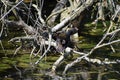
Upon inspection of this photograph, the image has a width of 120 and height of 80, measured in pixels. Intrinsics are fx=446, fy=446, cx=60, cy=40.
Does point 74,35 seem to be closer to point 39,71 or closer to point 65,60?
point 65,60

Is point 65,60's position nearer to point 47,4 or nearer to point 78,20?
point 78,20

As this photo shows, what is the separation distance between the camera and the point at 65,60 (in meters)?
6.50

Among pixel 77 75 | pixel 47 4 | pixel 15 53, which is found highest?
pixel 47 4

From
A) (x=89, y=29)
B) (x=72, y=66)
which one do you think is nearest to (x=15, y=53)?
(x=72, y=66)

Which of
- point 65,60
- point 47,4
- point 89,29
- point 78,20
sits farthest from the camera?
point 47,4

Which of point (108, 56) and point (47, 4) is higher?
point (47, 4)

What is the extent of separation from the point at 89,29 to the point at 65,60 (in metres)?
2.30

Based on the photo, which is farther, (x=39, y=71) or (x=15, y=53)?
(x=15, y=53)

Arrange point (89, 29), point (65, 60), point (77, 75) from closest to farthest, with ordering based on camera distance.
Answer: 1. point (77, 75)
2. point (65, 60)
3. point (89, 29)

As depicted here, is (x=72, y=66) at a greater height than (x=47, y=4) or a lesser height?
lesser

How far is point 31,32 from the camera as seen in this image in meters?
6.73

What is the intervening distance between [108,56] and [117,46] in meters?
0.82

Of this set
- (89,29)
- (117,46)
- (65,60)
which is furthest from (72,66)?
(89,29)

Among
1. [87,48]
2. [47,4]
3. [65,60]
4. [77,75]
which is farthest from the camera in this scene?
[47,4]
